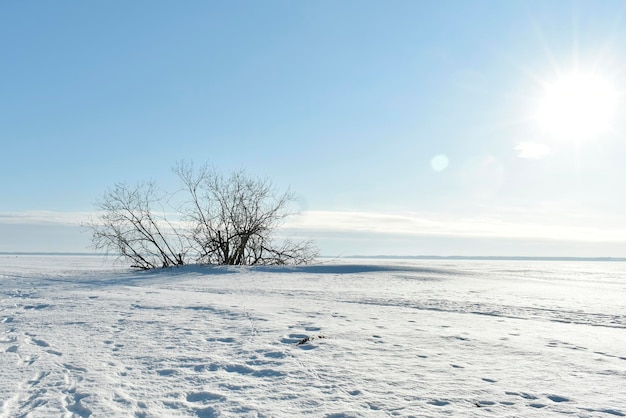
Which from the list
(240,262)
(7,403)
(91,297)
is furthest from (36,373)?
(240,262)

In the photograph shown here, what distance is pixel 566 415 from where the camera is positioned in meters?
2.53

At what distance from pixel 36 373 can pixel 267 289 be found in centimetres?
595

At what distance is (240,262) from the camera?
57.2 ft

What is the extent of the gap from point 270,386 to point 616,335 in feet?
13.2

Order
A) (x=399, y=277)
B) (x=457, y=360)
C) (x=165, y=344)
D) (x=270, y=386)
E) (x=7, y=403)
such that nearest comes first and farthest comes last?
(x=7, y=403) → (x=270, y=386) → (x=457, y=360) → (x=165, y=344) → (x=399, y=277)

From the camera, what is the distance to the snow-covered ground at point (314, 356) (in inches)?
108

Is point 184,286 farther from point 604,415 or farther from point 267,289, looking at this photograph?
point 604,415

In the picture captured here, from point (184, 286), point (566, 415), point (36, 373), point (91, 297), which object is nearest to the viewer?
point (566, 415)

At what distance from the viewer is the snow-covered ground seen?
9.04 ft

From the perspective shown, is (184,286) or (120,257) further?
(120,257)

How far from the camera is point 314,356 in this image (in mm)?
3834

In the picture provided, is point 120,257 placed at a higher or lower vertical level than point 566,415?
higher

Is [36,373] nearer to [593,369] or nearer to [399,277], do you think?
[593,369]

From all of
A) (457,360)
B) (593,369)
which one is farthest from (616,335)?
(457,360)
